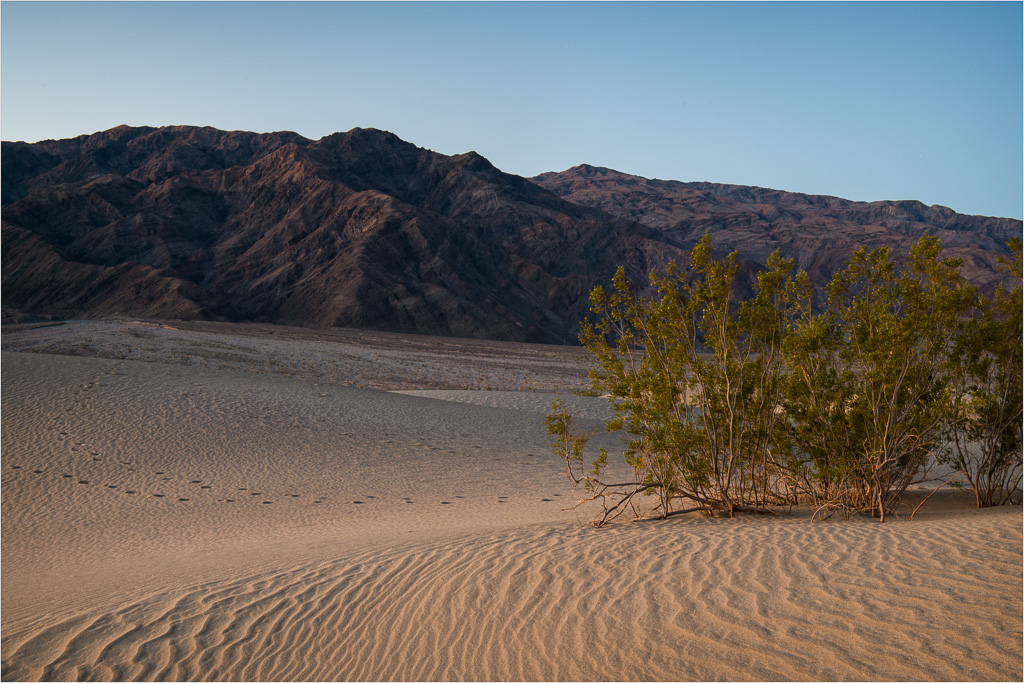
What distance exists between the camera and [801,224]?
4161 inches

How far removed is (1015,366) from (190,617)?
898 centimetres

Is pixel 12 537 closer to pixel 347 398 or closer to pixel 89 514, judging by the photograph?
pixel 89 514

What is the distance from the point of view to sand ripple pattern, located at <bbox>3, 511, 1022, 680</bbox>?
4.48 m

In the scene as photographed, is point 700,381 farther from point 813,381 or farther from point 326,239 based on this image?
point 326,239

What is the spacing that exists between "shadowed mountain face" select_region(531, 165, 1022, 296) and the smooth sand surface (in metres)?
75.8

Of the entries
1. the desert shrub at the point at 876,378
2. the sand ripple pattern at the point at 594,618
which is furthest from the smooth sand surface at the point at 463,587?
the desert shrub at the point at 876,378

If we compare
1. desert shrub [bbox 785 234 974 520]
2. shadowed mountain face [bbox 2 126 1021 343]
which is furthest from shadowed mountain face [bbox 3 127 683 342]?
desert shrub [bbox 785 234 974 520]

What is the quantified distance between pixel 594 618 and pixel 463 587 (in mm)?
1212

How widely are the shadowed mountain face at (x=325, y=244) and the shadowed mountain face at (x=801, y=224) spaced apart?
2000 cm

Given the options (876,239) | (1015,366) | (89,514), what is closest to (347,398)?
(89,514)

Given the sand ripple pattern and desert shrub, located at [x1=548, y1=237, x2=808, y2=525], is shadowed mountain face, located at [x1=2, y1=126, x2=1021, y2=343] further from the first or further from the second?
the sand ripple pattern

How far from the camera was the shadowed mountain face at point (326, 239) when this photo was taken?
62.8 metres

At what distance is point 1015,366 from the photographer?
8086 millimetres

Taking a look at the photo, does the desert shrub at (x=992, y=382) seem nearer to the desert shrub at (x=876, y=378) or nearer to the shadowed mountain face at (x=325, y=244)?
the desert shrub at (x=876, y=378)
